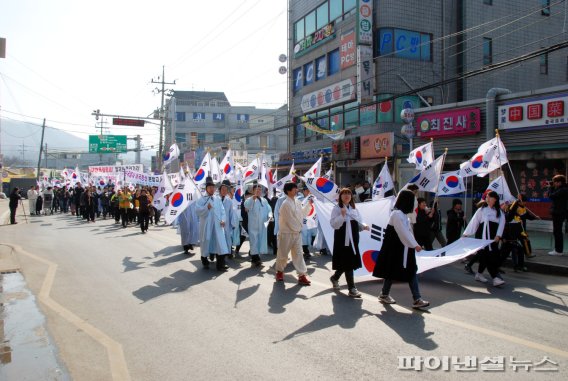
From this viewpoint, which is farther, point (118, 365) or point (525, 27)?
point (525, 27)

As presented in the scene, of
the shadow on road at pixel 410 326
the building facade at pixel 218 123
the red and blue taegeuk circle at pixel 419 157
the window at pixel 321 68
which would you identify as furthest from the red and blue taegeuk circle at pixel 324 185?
the building facade at pixel 218 123

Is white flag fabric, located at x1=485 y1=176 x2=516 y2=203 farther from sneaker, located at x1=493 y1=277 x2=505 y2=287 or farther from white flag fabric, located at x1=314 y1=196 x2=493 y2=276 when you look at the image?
sneaker, located at x1=493 y1=277 x2=505 y2=287

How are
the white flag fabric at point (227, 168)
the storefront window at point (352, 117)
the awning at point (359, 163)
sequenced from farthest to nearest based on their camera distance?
the storefront window at point (352, 117), the awning at point (359, 163), the white flag fabric at point (227, 168)

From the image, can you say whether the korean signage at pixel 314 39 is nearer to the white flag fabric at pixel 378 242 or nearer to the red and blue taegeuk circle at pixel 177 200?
the red and blue taegeuk circle at pixel 177 200

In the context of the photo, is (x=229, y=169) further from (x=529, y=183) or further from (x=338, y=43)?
(x=338, y=43)

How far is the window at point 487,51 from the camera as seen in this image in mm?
25844

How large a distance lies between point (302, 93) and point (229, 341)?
90.6ft

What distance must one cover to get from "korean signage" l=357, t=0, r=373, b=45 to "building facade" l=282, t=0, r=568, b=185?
0.15 feet

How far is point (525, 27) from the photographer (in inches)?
1054

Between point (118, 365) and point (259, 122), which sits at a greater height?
point (259, 122)

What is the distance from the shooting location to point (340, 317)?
6.11m

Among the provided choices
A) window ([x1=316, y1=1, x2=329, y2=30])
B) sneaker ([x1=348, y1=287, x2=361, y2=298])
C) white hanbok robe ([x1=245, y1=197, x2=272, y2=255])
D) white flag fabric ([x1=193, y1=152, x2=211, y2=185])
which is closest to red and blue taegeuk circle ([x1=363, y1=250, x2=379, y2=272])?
sneaker ([x1=348, y1=287, x2=361, y2=298])

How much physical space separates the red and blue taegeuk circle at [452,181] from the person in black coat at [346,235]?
18.0 feet

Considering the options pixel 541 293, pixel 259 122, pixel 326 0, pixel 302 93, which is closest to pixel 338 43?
pixel 326 0
